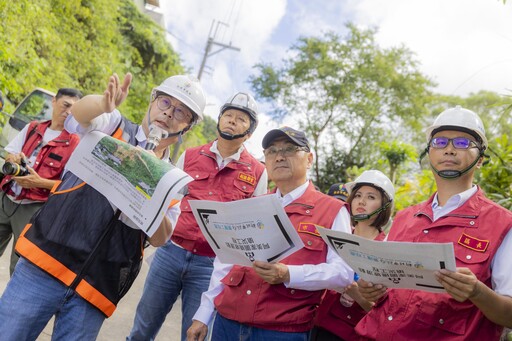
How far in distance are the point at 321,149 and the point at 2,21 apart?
576 inches

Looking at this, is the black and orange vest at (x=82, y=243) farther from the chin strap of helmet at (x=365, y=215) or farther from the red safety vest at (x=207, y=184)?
the chin strap of helmet at (x=365, y=215)

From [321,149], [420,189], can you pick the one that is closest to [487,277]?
[420,189]

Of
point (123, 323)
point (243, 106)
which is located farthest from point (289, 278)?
point (123, 323)

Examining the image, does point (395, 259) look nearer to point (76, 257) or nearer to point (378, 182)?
point (76, 257)

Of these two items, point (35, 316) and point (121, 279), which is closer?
point (35, 316)

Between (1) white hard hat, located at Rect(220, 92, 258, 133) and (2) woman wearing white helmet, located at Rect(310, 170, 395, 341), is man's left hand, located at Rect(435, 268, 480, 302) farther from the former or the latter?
(1) white hard hat, located at Rect(220, 92, 258, 133)

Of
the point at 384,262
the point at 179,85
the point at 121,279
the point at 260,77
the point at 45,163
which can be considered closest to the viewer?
the point at 384,262

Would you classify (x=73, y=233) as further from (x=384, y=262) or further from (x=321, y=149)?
(x=321, y=149)

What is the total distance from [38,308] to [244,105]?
213 cm

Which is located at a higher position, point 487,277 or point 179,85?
point 179,85

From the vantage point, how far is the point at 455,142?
2.24 meters

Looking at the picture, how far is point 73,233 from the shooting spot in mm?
2025

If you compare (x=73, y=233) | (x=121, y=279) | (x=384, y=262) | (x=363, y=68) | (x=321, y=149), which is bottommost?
(x=321, y=149)

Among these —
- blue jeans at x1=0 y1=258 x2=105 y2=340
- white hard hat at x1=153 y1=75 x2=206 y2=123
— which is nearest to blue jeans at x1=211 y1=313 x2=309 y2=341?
blue jeans at x1=0 y1=258 x2=105 y2=340
